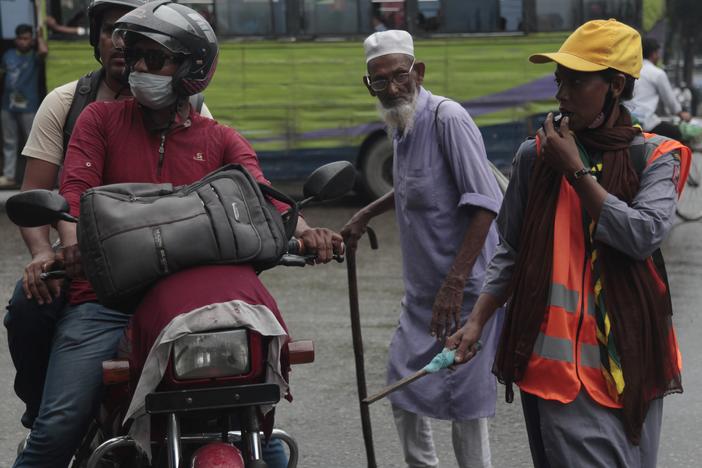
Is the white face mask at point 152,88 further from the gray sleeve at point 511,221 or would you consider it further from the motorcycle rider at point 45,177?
the gray sleeve at point 511,221

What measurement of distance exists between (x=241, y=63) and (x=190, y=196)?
10.8 meters

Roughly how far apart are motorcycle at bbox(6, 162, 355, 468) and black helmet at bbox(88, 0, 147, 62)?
3.71 ft

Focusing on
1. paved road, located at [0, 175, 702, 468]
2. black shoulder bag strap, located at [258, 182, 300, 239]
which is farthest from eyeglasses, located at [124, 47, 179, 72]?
paved road, located at [0, 175, 702, 468]

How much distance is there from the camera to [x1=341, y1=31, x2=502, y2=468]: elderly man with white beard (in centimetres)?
450

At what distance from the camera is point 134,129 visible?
3.84 m

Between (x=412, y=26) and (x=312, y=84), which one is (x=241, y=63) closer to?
(x=312, y=84)

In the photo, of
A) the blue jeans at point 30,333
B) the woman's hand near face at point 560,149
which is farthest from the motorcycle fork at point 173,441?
the woman's hand near face at point 560,149

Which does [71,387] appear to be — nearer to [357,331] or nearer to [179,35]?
[179,35]

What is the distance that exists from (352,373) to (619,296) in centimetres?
385

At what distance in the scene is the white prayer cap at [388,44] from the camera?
15.0ft

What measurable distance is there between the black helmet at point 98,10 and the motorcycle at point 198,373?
3.71 feet

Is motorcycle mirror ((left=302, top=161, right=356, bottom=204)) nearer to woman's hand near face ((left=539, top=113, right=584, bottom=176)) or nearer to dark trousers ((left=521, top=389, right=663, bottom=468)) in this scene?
woman's hand near face ((left=539, top=113, right=584, bottom=176))

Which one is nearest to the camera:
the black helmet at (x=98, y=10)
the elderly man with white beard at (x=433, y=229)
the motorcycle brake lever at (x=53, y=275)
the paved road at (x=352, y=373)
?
the motorcycle brake lever at (x=53, y=275)

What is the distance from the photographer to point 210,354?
3129 millimetres
